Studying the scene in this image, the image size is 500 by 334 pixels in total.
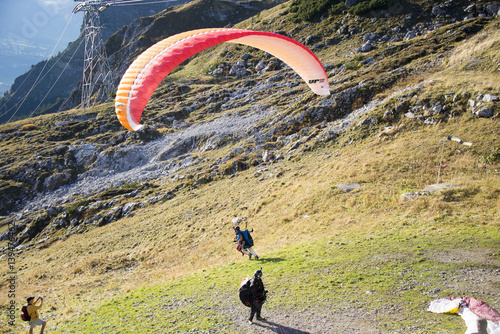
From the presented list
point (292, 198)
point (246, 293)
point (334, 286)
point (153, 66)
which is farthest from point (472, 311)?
point (153, 66)

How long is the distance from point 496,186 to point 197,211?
15.7m

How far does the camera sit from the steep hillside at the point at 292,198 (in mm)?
7289

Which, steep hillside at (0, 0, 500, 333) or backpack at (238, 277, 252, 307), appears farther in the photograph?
steep hillside at (0, 0, 500, 333)

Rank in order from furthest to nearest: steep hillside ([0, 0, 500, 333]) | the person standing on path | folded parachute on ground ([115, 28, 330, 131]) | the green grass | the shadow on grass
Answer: folded parachute on ground ([115, 28, 330, 131])
steep hillside ([0, 0, 500, 333])
the green grass
the person standing on path
the shadow on grass

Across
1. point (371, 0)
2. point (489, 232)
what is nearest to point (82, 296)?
point (489, 232)

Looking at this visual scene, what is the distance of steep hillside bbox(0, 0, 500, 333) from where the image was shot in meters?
7.29

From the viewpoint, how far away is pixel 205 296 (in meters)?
8.12

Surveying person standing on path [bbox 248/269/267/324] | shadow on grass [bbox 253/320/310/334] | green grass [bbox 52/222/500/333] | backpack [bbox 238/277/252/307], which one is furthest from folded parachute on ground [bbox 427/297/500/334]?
backpack [bbox 238/277/252/307]

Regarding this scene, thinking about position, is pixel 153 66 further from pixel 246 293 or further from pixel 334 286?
pixel 334 286

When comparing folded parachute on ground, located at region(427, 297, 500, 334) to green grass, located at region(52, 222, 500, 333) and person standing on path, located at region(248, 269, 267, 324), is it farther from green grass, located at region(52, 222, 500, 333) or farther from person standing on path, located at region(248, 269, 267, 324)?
person standing on path, located at region(248, 269, 267, 324)

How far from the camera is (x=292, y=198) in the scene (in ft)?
52.2

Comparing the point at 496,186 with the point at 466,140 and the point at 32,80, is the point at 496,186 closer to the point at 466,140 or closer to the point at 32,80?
the point at 466,140

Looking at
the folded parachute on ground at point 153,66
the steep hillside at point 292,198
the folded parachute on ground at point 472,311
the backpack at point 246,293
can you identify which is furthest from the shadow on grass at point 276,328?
the folded parachute on ground at point 153,66

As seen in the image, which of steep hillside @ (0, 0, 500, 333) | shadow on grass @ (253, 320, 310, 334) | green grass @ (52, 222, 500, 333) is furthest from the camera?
steep hillside @ (0, 0, 500, 333)
